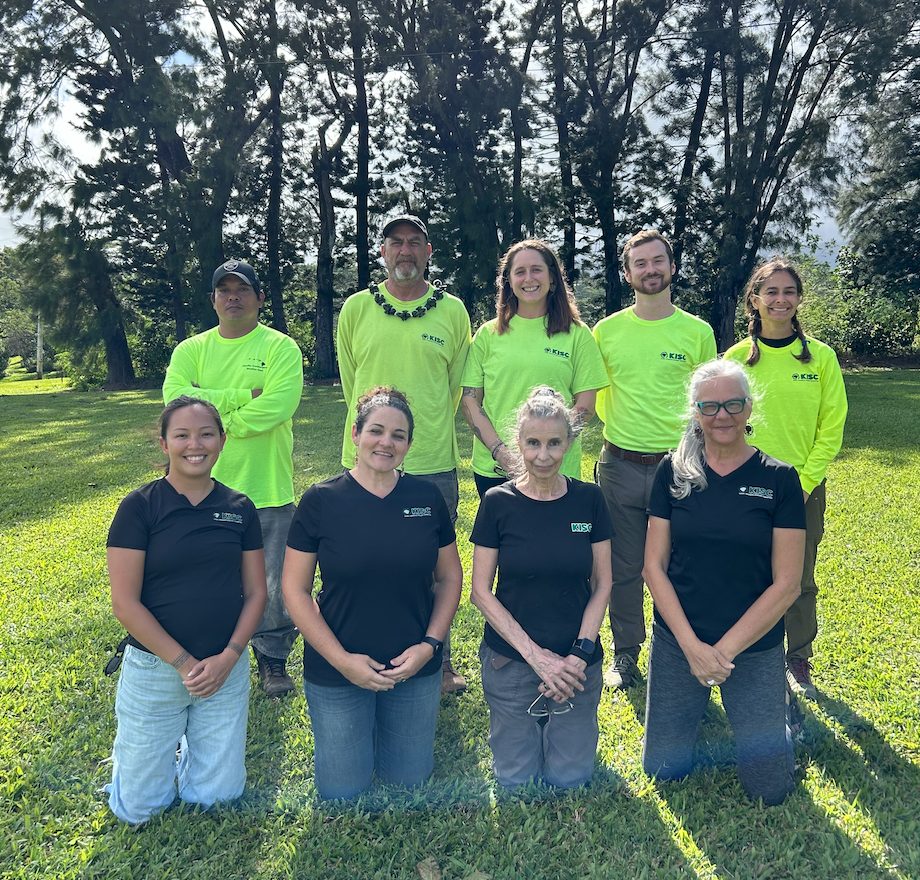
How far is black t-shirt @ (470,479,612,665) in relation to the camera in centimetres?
294

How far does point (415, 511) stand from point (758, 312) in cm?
226

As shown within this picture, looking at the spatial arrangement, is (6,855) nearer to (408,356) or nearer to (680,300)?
(408,356)

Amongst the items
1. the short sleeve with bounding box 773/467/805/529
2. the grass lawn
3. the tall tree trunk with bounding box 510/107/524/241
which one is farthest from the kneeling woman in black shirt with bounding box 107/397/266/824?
the tall tree trunk with bounding box 510/107/524/241

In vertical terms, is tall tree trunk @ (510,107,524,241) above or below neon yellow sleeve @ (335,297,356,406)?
above

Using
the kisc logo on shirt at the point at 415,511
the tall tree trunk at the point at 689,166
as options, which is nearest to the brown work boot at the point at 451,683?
the kisc logo on shirt at the point at 415,511

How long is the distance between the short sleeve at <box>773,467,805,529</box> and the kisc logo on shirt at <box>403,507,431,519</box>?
1.40 meters

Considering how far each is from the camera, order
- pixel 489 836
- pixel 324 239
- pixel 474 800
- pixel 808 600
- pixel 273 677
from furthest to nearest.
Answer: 1. pixel 324 239
2. pixel 273 677
3. pixel 808 600
4. pixel 474 800
5. pixel 489 836

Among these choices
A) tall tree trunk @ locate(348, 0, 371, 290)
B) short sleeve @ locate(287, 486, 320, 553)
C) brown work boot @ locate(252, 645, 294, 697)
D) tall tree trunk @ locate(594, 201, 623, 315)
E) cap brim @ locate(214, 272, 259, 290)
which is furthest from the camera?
tall tree trunk @ locate(594, 201, 623, 315)

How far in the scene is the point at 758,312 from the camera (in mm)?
3865

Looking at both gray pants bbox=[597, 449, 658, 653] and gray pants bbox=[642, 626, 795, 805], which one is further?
gray pants bbox=[597, 449, 658, 653]

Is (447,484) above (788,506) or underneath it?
underneath

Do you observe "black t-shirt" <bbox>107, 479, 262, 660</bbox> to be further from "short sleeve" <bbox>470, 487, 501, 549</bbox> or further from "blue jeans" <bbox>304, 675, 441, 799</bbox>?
"short sleeve" <bbox>470, 487, 501, 549</bbox>

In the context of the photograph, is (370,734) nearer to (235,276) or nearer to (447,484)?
(447,484)

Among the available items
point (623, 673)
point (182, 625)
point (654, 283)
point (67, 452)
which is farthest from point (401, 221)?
point (67, 452)
